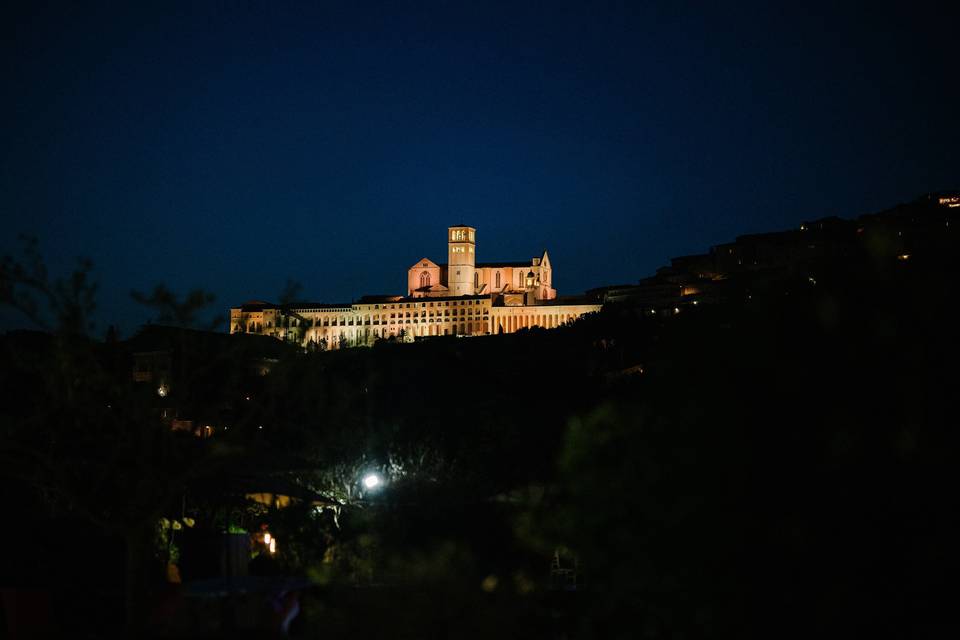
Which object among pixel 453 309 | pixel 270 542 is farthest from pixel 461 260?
pixel 270 542

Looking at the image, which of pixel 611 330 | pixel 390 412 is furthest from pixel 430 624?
pixel 611 330

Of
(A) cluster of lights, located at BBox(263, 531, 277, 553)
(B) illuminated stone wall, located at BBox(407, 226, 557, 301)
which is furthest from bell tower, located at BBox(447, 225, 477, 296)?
(A) cluster of lights, located at BBox(263, 531, 277, 553)

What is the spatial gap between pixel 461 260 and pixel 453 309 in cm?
1633

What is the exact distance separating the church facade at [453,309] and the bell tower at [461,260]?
14 centimetres

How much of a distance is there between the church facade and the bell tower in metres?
0.14

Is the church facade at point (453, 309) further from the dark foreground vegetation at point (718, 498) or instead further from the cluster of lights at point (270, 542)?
the dark foreground vegetation at point (718, 498)

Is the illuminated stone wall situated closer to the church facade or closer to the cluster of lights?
the church facade

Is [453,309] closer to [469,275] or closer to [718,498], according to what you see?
[469,275]

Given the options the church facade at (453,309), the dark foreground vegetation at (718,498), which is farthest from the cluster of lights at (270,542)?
the church facade at (453,309)

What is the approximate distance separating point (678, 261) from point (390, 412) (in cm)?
7215

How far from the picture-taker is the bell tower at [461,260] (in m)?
122

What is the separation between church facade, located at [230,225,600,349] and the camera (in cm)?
10519

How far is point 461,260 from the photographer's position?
409ft

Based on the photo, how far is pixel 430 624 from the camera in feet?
31.3
